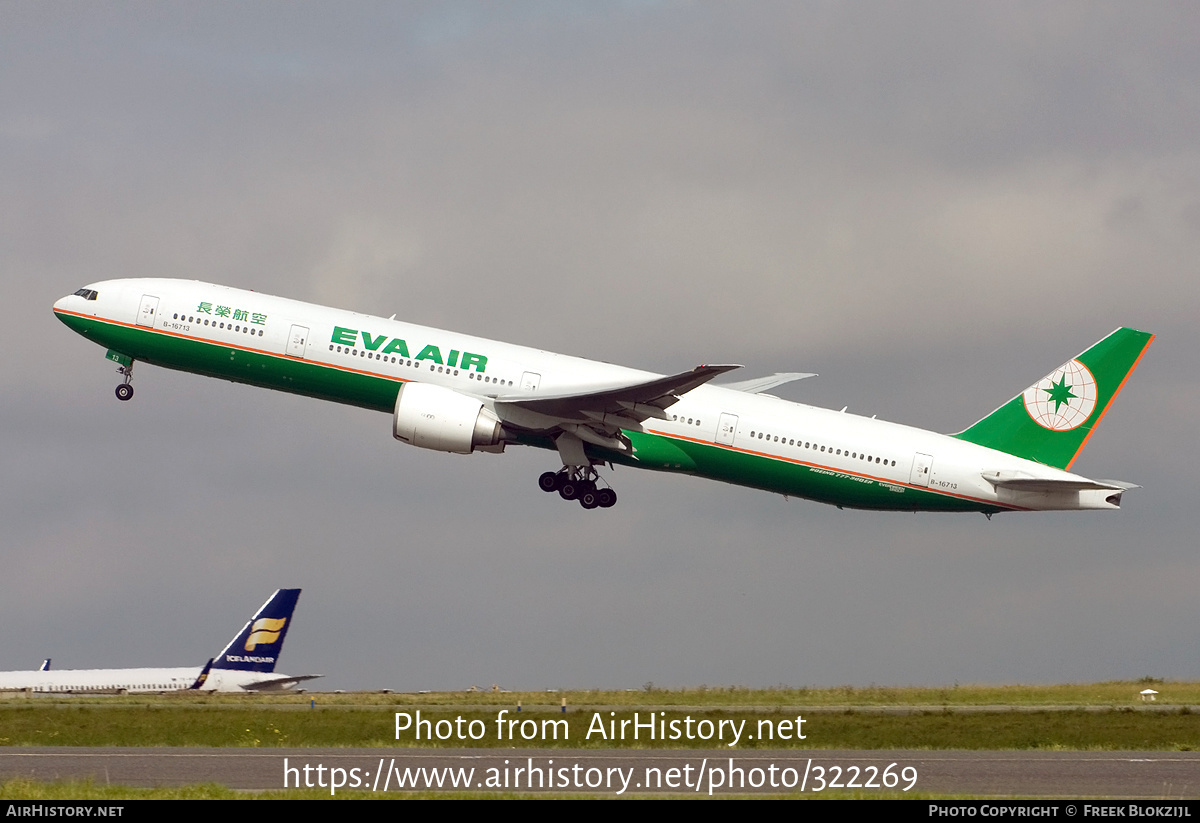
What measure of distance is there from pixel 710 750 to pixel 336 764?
838cm

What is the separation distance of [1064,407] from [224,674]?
3385cm

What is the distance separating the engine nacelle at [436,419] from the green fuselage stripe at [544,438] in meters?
1.13

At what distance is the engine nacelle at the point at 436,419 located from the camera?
1676 inches

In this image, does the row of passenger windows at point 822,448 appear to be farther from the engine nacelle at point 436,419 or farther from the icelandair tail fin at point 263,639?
the icelandair tail fin at point 263,639

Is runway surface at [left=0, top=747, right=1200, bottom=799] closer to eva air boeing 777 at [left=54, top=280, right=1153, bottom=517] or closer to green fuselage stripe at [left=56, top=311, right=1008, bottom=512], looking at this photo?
eva air boeing 777 at [left=54, top=280, right=1153, bottom=517]

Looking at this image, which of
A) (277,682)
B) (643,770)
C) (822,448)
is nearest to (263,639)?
(277,682)

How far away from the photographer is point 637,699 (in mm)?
42219

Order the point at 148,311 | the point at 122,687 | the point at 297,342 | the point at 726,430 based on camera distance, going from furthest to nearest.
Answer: the point at 122,687 < the point at 726,430 < the point at 148,311 < the point at 297,342

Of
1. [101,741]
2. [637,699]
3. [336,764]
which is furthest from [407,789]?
[637,699]

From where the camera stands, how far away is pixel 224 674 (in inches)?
2315

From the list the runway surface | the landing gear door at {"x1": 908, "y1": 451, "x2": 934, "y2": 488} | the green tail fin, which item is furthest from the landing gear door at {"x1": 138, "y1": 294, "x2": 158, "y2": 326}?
the green tail fin

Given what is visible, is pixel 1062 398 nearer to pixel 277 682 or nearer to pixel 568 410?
pixel 568 410

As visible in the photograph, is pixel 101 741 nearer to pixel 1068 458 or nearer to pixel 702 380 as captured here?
pixel 702 380

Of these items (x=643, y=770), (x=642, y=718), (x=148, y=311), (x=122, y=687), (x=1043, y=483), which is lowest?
(x=643, y=770)
